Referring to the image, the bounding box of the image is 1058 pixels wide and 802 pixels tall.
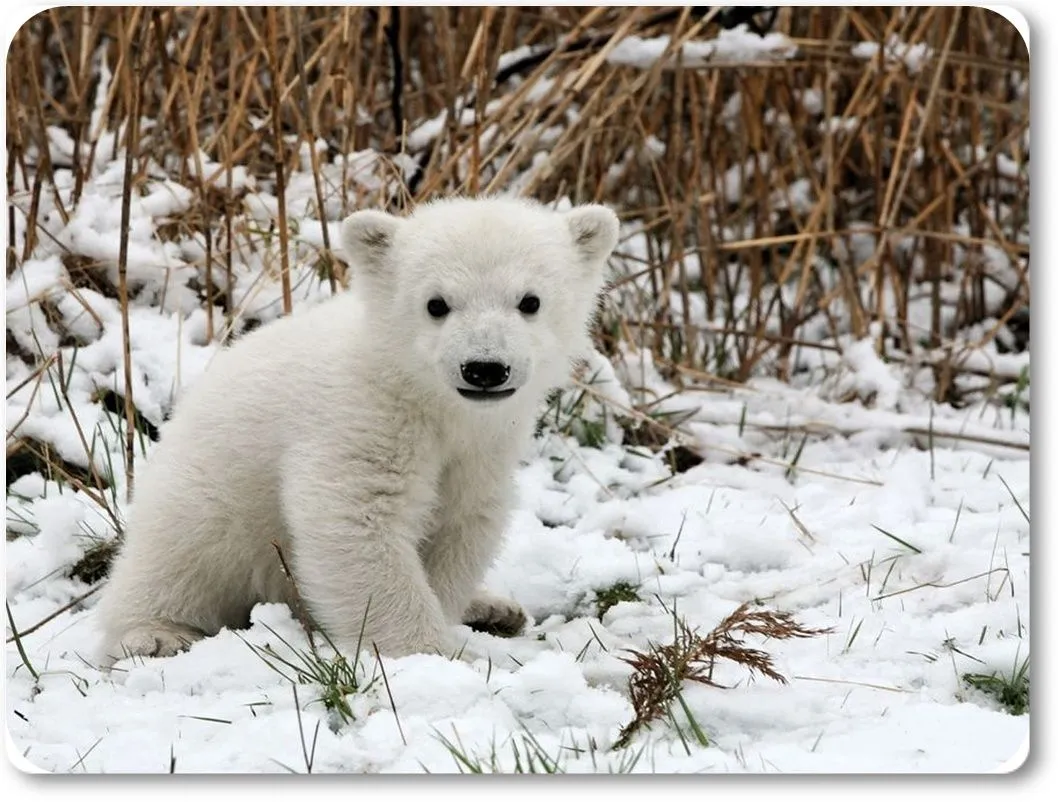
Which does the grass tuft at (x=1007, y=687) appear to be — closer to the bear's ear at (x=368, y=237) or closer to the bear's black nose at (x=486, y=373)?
the bear's black nose at (x=486, y=373)

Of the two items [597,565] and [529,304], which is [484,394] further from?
[597,565]

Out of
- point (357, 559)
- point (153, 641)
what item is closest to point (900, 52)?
point (357, 559)

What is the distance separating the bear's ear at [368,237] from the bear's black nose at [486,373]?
1.77 feet

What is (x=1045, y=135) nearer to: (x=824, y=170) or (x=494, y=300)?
(x=494, y=300)

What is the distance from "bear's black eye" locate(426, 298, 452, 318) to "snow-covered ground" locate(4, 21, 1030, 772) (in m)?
0.82

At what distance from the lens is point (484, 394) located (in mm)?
3225

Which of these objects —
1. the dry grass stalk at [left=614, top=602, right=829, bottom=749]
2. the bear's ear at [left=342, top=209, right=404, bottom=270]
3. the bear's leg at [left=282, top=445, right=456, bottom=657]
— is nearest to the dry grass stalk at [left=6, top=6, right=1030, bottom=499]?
the bear's ear at [left=342, top=209, right=404, bottom=270]

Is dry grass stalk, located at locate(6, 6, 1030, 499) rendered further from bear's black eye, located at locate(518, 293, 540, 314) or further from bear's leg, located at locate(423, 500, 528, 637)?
bear's black eye, located at locate(518, 293, 540, 314)

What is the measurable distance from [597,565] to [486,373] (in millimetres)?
1078

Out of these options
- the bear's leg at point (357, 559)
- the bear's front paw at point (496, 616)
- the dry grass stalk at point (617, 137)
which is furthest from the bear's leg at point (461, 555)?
the dry grass stalk at point (617, 137)

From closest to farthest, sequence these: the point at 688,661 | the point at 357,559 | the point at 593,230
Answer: the point at 688,661 → the point at 357,559 → the point at 593,230

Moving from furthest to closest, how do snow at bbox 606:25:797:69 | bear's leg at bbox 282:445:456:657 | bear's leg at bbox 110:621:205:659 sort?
snow at bbox 606:25:797:69, bear's leg at bbox 110:621:205:659, bear's leg at bbox 282:445:456:657

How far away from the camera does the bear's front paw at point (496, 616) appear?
3.80 meters

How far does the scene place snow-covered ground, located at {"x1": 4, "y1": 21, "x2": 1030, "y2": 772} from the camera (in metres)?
2.95
